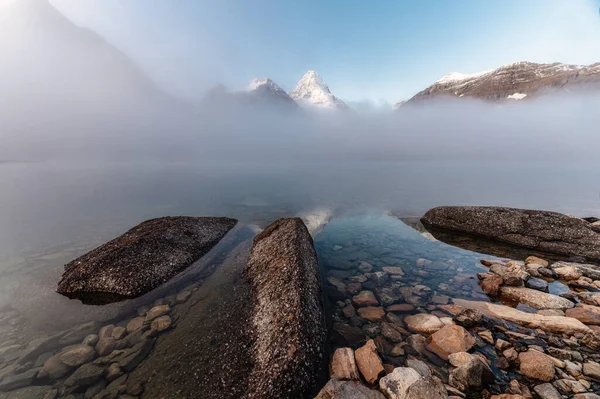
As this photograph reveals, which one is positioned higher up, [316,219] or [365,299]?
[365,299]

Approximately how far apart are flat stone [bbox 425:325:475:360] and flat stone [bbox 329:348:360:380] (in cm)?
258

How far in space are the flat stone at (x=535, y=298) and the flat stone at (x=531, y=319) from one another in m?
1.09

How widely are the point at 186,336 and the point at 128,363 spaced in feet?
5.06

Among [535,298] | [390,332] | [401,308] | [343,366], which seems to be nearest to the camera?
[343,366]

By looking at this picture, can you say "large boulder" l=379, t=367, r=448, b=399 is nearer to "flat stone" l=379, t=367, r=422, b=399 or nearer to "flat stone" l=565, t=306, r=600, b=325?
"flat stone" l=379, t=367, r=422, b=399

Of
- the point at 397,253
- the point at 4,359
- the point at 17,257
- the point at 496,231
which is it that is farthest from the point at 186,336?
the point at 496,231

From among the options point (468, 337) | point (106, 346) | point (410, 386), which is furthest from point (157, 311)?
point (468, 337)

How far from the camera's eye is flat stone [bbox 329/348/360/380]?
5.96 m

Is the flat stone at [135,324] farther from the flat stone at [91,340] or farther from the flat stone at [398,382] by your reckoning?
the flat stone at [398,382]

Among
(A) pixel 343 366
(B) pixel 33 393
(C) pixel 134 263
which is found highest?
(C) pixel 134 263

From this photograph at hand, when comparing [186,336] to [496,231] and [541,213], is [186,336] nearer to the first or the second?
[496,231]

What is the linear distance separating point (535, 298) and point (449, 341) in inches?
219

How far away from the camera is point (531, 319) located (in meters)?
8.02

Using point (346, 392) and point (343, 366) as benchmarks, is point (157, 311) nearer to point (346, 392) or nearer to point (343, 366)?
point (343, 366)
